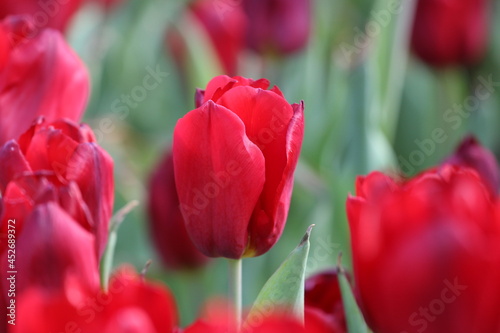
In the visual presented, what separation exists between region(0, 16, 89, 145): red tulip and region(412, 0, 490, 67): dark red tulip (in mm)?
608

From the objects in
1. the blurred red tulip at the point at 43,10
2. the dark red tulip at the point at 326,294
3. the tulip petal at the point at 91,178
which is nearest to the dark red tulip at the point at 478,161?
the dark red tulip at the point at 326,294

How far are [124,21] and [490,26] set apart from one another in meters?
0.56

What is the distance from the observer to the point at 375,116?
0.90 metres

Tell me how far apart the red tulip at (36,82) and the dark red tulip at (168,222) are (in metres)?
0.20

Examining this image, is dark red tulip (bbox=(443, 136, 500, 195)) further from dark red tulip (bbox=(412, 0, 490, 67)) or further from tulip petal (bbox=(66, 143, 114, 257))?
dark red tulip (bbox=(412, 0, 490, 67))

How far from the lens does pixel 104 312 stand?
28cm

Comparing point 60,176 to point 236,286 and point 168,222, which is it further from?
point 168,222

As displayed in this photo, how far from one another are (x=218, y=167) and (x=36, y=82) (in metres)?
0.16

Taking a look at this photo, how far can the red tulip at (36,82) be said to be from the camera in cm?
48

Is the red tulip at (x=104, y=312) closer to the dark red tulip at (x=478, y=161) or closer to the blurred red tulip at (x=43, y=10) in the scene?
the dark red tulip at (x=478, y=161)

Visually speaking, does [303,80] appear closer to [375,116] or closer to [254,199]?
[375,116]

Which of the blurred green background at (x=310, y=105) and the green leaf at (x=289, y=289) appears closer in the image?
the green leaf at (x=289, y=289)

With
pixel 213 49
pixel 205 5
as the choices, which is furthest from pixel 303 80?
pixel 205 5

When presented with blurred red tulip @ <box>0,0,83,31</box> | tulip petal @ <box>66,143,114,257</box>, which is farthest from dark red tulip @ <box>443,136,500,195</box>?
blurred red tulip @ <box>0,0,83,31</box>
